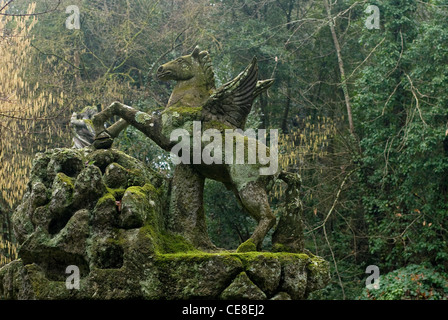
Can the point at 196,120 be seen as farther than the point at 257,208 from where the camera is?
Yes

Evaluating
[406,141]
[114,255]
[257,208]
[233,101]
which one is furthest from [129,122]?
[406,141]

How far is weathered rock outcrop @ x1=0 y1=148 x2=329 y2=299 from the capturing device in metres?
4.62

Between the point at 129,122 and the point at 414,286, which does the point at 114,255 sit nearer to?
the point at 129,122

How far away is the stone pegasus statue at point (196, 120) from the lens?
17.5 feet

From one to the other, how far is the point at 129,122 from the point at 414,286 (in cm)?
755

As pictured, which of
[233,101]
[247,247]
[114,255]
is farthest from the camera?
[233,101]

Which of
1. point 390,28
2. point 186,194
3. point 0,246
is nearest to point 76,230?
point 186,194

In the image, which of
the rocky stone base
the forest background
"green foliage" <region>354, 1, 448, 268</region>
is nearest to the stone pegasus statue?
the rocky stone base

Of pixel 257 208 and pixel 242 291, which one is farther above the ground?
pixel 257 208

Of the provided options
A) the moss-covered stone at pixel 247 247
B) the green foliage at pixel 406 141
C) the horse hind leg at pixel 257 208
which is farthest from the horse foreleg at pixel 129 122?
the green foliage at pixel 406 141

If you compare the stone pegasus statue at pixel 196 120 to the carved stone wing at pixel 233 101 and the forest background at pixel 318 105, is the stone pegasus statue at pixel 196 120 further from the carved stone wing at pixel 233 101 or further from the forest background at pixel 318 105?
the forest background at pixel 318 105

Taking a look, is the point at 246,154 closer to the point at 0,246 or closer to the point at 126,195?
the point at 126,195

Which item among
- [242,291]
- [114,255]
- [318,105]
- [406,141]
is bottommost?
[242,291]

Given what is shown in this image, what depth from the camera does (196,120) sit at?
561 cm
